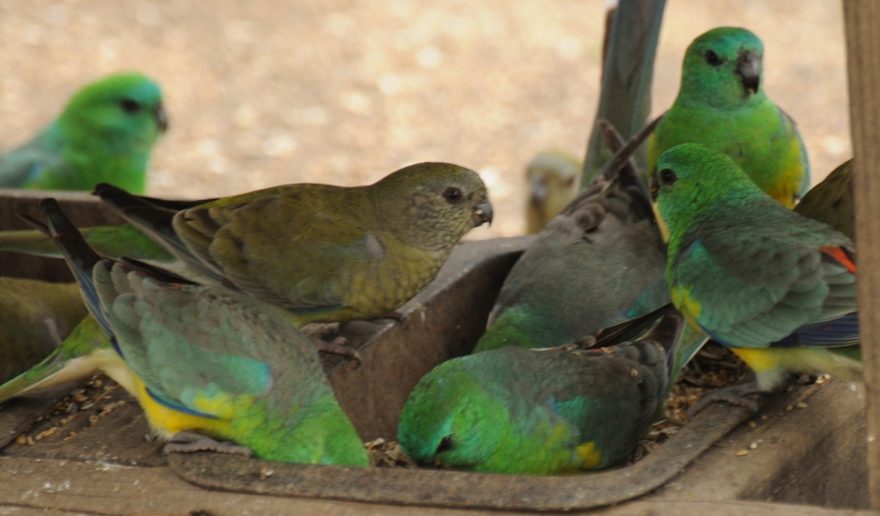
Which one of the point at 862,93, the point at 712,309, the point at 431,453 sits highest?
the point at 862,93

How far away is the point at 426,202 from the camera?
396 centimetres

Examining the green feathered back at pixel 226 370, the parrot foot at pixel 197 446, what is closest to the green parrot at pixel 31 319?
the green feathered back at pixel 226 370

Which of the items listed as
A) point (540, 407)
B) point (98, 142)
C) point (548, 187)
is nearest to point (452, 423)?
point (540, 407)

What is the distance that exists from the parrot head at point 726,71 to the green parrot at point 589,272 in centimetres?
26

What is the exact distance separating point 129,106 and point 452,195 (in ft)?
10.4

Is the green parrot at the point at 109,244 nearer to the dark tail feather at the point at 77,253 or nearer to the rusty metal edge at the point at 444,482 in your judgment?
the dark tail feather at the point at 77,253

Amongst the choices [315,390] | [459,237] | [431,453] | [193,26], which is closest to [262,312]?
[315,390]

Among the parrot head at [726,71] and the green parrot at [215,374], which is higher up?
the parrot head at [726,71]

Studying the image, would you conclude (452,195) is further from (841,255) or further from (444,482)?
(444,482)

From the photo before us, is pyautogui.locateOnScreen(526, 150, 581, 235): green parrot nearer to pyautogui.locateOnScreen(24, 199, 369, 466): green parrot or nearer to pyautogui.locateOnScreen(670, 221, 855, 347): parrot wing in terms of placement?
pyautogui.locateOnScreen(670, 221, 855, 347): parrot wing

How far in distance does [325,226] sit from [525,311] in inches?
26.0

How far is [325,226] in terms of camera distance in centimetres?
383

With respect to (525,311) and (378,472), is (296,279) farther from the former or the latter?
(378,472)

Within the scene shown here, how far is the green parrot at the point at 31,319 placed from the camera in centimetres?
376
